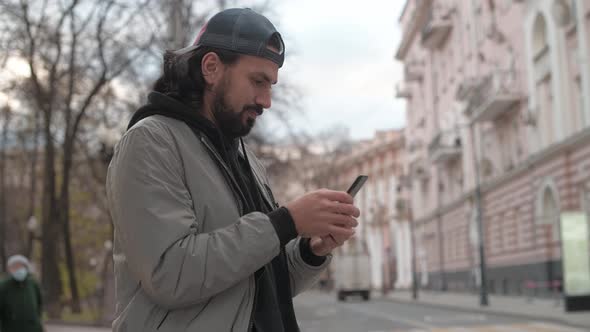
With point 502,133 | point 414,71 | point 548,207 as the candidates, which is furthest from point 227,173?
point 414,71

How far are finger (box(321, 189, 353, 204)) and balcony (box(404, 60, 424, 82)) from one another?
201 feet

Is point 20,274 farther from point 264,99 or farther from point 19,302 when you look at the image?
point 264,99

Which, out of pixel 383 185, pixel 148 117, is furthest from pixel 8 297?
pixel 383 185

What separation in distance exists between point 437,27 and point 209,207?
5169 centimetres

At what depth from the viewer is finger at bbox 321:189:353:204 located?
6.38 feet

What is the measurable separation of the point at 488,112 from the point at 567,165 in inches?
384

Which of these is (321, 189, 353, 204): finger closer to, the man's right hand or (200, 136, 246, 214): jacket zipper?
the man's right hand

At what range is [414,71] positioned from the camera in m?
62.9

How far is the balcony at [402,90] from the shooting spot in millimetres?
67688

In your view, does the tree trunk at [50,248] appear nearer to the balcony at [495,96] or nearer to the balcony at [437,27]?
the balcony at [495,96]

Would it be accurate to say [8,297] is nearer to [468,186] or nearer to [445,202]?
[468,186]

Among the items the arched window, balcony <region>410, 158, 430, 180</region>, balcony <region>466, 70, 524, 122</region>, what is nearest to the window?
balcony <region>466, 70, 524, 122</region>

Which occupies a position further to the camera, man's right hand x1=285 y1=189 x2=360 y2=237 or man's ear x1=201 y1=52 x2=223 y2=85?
Answer: man's ear x1=201 y1=52 x2=223 y2=85

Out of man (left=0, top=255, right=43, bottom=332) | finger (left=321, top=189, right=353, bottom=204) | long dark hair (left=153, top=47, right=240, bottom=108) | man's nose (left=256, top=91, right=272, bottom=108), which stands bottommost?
man (left=0, top=255, right=43, bottom=332)
